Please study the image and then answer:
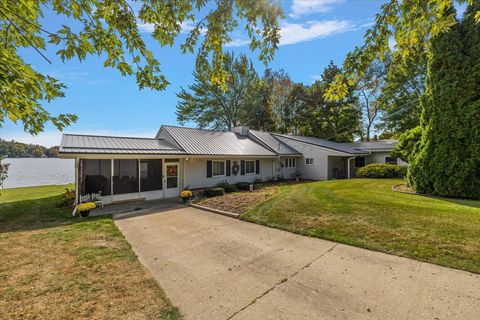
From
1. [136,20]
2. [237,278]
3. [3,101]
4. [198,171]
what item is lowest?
[237,278]

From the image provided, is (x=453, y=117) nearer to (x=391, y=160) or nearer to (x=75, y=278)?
(x=391, y=160)

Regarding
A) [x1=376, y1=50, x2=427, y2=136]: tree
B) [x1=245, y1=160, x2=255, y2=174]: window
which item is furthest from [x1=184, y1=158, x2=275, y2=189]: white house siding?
[x1=376, y1=50, x2=427, y2=136]: tree

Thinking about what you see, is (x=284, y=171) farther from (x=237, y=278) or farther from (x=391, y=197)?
(x=237, y=278)

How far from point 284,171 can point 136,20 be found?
60.8 ft

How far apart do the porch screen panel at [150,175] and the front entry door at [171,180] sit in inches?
18.7

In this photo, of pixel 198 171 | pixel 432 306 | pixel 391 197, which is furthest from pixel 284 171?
pixel 432 306

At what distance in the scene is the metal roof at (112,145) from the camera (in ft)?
35.5

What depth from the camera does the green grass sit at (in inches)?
213

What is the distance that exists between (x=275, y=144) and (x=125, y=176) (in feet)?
45.1

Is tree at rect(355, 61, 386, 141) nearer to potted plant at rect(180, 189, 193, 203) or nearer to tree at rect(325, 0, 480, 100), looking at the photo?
potted plant at rect(180, 189, 193, 203)

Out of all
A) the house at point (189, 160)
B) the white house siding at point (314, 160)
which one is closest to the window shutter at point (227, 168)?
the house at point (189, 160)

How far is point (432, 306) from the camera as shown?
3.53 metres

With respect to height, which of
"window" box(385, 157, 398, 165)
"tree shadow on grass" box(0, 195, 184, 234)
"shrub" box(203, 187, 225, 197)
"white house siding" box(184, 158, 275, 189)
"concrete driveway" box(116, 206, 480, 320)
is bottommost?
"concrete driveway" box(116, 206, 480, 320)

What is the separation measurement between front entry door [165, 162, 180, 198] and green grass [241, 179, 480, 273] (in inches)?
243
